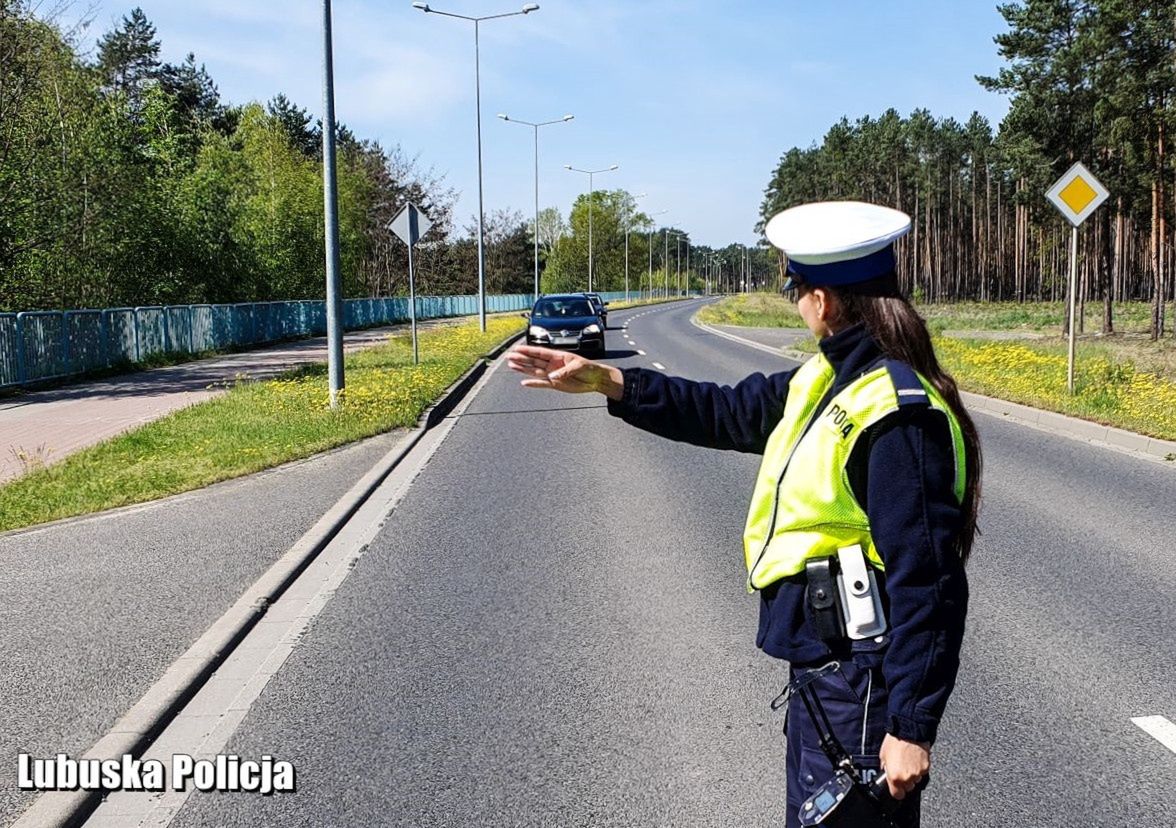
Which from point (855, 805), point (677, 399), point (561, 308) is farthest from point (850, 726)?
point (561, 308)

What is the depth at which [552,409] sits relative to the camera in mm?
16109

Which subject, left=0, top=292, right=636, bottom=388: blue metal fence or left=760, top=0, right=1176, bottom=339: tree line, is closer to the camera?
left=0, top=292, right=636, bottom=388: blue metal fence

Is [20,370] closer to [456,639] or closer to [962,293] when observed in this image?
[456,639]

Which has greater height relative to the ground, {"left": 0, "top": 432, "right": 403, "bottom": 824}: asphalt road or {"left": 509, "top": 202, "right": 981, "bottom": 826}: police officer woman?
{"left": 509, "top": 202, "right": 981, "bottom": 826}: police officer woman

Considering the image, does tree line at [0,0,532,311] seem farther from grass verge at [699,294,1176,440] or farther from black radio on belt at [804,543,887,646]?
black radio on belt at [804,543,887,646]

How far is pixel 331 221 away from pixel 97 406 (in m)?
5.21

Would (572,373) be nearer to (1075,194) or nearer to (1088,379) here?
(1075,194)

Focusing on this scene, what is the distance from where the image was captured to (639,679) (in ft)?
15.1

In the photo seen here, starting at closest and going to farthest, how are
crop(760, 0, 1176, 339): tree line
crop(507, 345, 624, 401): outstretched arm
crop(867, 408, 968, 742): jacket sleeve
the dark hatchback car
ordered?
crop(867, 408, 968, 742): jacket sleeve, crop(507, 345, 624, 401): outstretched arm, the dark hatchback car, crop(760, 0, 1176, 339): tree line

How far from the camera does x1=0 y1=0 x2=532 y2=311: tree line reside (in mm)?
20016

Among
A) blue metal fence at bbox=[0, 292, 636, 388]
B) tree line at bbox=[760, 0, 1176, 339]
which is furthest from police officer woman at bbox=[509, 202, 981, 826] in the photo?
tree line at bbox=[760, 0, 1176, 339]

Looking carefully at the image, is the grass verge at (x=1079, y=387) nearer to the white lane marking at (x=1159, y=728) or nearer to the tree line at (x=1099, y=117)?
the white lane marking at (x=1159, y=728)

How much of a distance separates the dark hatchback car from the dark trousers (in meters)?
22.0

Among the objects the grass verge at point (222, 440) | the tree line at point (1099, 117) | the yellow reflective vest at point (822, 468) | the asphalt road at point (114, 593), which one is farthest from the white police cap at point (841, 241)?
the tree line at point (1099, 117)
